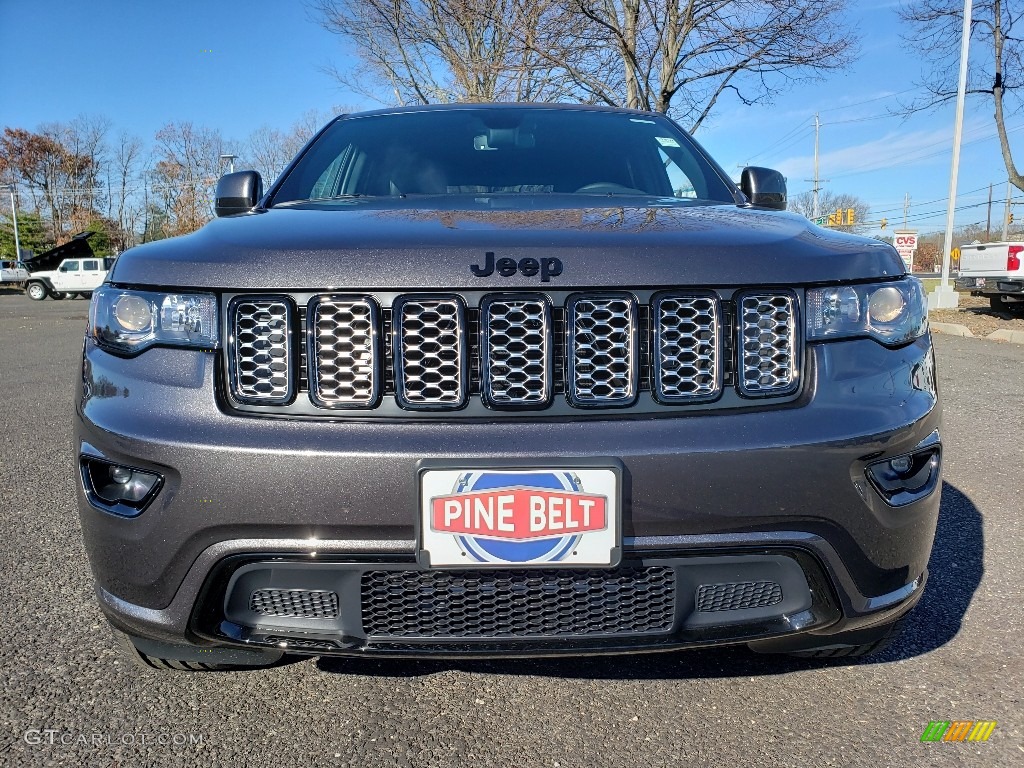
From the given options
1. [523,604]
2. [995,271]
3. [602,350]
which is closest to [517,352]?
[602,350]

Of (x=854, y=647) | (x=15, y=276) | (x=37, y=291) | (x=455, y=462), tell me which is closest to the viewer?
(x=455, y=462)

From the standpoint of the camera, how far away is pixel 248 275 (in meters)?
1.55

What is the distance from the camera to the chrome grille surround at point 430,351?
1524 millimetres

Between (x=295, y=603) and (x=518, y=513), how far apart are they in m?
0.52

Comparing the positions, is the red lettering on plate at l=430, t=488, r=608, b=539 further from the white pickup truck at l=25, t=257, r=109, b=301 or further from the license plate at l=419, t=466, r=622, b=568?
the white pickup truck at l=25, t=257, r=109, b=301

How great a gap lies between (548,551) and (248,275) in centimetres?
82

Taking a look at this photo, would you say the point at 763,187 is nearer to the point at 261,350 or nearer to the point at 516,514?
the point at 516,514

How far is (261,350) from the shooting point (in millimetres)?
1564

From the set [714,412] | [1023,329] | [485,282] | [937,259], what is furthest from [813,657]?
[937,259]

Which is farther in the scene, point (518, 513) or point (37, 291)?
point (37, 291)

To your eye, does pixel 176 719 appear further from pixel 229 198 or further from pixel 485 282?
pixel 229 198

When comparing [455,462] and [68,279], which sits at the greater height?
[455,462]

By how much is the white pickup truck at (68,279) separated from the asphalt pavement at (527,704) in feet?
Result: 106

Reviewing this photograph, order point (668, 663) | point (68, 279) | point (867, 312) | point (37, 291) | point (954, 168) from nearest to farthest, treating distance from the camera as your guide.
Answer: point (867, 312)
point (668, 663)
point (954, 168)
point (68, 279)
point (37, 291)
